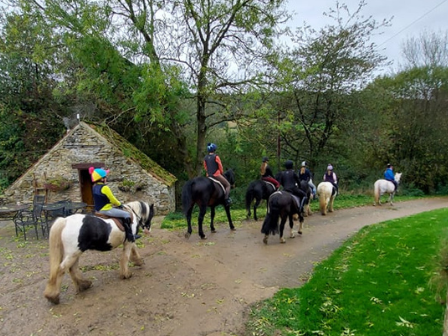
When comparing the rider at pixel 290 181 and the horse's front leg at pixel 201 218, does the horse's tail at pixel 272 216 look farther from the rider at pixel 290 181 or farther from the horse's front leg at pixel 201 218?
the horse's front leg at pixel 201 218

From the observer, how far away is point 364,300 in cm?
482

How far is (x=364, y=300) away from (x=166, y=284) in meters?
3.63

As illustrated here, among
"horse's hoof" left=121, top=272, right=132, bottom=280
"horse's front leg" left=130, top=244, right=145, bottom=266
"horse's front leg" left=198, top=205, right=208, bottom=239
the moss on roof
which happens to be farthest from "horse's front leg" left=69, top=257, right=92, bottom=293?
the moss on roof

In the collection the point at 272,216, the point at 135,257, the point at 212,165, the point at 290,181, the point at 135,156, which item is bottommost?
the point at 135,257

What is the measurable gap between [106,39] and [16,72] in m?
8.15

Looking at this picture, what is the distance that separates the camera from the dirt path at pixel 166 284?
182 inches

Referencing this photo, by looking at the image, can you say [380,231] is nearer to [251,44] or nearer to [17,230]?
[251,44]

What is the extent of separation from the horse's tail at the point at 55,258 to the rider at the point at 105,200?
0.91 m

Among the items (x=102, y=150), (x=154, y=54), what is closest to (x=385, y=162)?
(x=154, y=54)

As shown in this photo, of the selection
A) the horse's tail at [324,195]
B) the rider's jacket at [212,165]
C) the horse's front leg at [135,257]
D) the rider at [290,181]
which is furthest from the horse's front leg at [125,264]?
the horse's tail at [324,195]

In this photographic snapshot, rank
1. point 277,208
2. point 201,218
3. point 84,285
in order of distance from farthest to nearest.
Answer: point 201,218 < point 277,208 < point 84,285

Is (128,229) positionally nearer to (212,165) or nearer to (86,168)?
(212,165)

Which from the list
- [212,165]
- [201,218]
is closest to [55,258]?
[201,218]

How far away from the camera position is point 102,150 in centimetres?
1298
